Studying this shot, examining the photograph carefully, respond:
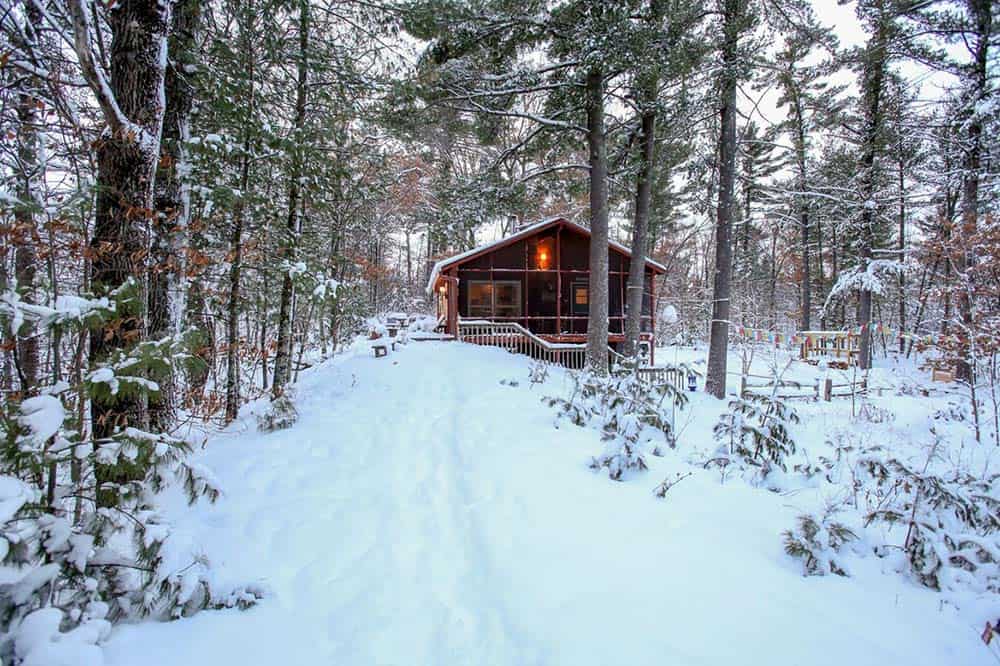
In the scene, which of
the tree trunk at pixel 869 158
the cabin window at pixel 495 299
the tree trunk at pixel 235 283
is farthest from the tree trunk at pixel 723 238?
the tree trunk at pixel 235 283

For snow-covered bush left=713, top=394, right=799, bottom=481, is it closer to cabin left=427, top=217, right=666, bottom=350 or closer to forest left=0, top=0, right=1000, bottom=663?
forest left=0, top=0, right=1000, bottom=663

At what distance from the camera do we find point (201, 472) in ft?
6.63

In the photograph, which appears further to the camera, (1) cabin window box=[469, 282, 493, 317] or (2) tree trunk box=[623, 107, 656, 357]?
(1) cabin window box=[469, 282, 493, 317]

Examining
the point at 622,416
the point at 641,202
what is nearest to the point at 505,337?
the point at 641,202

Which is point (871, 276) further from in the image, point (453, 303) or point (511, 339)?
point (453, 303)

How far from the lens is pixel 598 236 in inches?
342

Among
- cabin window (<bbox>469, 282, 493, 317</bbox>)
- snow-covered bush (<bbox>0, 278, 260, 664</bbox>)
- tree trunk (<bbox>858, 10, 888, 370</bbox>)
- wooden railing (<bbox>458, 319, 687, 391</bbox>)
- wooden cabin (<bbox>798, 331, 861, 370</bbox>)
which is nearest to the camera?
snow-covered bush (<bbox>0, 278, 260, 664</bbox>)

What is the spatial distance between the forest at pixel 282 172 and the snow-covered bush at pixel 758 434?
3.68 meters

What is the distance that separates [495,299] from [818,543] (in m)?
13.4

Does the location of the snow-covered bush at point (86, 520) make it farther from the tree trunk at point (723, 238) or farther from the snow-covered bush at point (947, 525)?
the tree trunk at point (723, 238)

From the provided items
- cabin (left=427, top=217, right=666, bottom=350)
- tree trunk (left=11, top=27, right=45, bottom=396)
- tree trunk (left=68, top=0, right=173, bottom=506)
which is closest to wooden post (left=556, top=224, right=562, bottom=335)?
cabin (left=427, top=217, right=666, bottom=350)

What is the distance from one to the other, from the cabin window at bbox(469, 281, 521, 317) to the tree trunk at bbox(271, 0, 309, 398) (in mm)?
8311

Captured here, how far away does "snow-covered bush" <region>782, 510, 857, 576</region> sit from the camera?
7.59 ft

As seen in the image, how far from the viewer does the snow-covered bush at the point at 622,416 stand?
3533 millimetres
